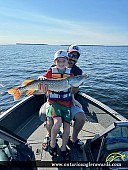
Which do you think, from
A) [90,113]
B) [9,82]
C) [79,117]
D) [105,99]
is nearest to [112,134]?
[79,117]

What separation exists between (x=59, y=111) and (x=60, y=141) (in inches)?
38.9

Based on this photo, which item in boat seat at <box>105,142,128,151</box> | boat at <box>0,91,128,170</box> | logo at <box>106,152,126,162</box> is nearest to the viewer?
boat at <box>0,91,128,170</box>

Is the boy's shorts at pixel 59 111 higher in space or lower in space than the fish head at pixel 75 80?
lower

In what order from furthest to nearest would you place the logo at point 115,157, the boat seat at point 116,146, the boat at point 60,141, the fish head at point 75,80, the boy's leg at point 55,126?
the fish head at point 75,80
the boy's leg at point 55,126
the boat seat at point 116,146
the logo at point 115,157
the boat at point 60,141

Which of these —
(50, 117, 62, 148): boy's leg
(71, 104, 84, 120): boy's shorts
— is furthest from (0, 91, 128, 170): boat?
(71, 104, 84, 120): boy's shorts

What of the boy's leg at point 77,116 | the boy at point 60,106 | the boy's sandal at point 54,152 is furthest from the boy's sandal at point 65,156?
the boy's leg at point 77,116

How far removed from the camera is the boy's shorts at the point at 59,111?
3490mm

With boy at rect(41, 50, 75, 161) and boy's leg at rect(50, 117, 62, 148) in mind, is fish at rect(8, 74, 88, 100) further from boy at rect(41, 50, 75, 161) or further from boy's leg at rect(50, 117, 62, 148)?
boy's leg at rect(50, 117, 62, 148)

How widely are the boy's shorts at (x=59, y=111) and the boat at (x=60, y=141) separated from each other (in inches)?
21.9

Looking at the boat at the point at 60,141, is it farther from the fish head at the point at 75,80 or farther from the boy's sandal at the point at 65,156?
the fish head at the point at 75,80

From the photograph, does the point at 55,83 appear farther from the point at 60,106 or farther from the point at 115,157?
the point at 115,157

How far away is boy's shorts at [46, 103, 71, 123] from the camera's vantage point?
349 cm

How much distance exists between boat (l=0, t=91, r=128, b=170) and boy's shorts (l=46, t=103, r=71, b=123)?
21.9 inches

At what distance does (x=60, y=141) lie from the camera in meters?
4.21
